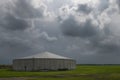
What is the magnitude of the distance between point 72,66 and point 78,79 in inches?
2109

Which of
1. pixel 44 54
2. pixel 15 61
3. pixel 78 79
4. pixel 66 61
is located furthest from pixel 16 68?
pixel 78 79

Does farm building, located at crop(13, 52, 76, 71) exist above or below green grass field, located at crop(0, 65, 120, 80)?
above

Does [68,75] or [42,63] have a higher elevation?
[42,63]

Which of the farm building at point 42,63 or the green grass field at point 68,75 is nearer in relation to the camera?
the green grass field at point 68,75

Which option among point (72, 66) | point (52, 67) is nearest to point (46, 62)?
point (52, 67)

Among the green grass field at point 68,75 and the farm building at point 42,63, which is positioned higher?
the farm building at point 42,63

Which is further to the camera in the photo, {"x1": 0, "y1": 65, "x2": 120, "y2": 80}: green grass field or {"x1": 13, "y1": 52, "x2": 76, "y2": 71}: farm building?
{"x1": 13, "y1": 52, "x2": 76, "y2": 71}: farm building

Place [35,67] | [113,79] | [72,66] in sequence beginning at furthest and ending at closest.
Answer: [72,66], [35,67], [113,79]

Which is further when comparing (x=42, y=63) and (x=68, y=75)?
(x=42, y=63)

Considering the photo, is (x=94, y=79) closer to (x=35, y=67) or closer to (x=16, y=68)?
(x=35, y=67)

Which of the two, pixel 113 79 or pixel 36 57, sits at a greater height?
pixel 36 57

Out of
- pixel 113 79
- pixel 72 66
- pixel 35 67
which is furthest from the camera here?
pixel 72 66

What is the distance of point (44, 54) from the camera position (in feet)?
356

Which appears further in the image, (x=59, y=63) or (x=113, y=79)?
(x=59, y=63)
